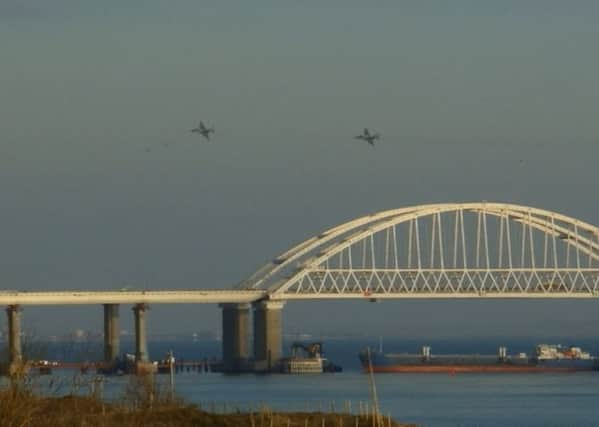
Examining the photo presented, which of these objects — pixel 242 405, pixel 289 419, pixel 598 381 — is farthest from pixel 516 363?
pixel 289 419

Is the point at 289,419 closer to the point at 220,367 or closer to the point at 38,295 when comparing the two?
the point at 38,295

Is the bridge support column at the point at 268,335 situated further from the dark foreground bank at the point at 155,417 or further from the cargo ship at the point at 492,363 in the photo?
the dark foreground bank at the point at 155,417

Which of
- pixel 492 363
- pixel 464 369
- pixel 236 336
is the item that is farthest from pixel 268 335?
pixel 492 363

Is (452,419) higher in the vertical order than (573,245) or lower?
lower

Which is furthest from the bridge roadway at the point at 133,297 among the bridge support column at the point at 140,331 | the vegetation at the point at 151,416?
the vegetation at the point at 151,416

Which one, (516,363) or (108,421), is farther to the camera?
(516,363)

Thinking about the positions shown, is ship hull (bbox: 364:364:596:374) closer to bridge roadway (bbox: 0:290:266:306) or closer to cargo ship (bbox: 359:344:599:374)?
cargo ship (bbox: 359:344:599:374)
